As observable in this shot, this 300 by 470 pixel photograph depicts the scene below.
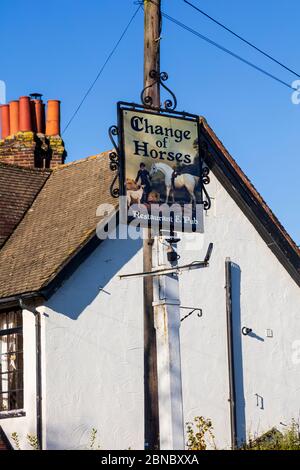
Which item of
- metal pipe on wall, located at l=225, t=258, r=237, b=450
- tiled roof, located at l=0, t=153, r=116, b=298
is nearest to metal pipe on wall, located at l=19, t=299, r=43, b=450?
tiled roof, located at l=0, t=153, r=116, b=298

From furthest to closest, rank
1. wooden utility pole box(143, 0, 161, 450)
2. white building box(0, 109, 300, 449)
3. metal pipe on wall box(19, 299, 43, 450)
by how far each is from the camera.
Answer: white building box(0, 109, 300, 449) < metal pipe on wall box(19, 299, 43, 450) < wooden utility pole box(143, 0, 161, 450)

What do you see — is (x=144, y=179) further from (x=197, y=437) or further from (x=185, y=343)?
(x=185, y=343)

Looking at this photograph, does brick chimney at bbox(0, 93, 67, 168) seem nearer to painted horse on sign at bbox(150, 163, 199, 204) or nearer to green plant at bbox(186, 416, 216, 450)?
green plant at bbox(186, 416, 216, 450)

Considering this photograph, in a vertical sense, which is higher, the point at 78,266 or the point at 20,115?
the point at 20,115

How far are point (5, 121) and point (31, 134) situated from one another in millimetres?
1078

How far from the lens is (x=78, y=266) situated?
21875 mm

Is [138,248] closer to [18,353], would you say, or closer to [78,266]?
[78,266]

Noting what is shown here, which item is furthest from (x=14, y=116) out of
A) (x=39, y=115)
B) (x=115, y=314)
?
(x=115, y=314)

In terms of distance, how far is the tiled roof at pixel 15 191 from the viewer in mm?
24911

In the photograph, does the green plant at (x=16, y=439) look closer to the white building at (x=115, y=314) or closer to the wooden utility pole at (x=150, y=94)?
the white building at (x=115, y=314)

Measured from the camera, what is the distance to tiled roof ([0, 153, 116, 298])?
2183 centimetres

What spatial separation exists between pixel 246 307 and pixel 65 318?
486 cm

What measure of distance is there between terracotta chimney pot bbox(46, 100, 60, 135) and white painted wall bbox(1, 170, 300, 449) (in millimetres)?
5096

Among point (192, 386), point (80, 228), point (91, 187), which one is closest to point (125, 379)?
point (192, 386)
